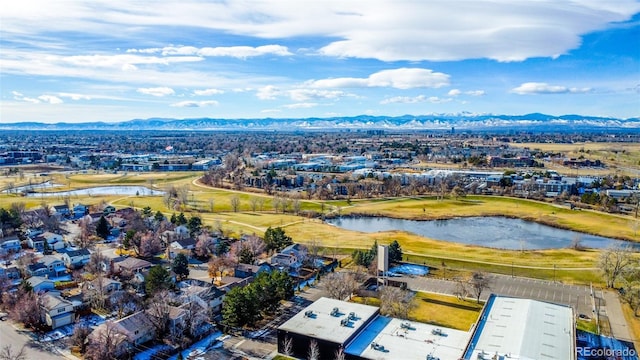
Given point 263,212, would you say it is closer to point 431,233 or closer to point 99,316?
point 431,233

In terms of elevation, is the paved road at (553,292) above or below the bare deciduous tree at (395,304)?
below

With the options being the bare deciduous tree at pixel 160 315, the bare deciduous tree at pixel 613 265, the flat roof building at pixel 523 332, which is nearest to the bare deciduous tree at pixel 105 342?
the bare deciduous tree at pixel 160 315

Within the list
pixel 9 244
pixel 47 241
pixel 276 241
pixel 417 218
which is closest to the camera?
pixel 9 244

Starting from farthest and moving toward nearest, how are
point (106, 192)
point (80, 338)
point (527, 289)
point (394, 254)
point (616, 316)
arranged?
point (106, 192) < point (394, 254) < point (527, 289) < point (616, 316) < point (80, 338)

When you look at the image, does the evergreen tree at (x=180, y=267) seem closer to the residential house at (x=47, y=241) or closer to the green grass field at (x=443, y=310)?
the green grass field at (x=443, y=310)

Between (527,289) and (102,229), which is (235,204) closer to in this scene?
(102,229)

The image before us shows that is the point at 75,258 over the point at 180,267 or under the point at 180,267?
under

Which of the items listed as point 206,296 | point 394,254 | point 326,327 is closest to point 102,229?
point 206,296
